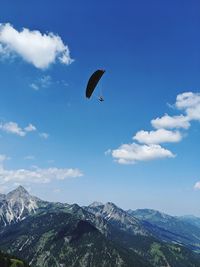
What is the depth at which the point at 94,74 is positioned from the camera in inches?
1642

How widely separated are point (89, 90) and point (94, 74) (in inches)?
121

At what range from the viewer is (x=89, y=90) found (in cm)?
4431
